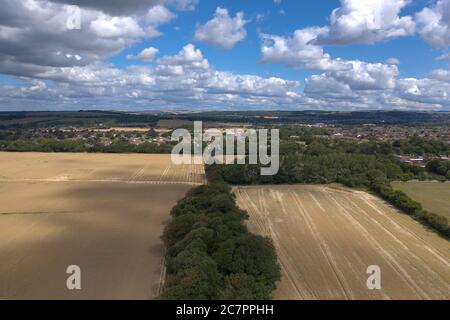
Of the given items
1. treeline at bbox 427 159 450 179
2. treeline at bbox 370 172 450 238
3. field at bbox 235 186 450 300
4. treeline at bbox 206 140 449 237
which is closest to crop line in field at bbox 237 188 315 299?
field at bbox 235 186 450 300

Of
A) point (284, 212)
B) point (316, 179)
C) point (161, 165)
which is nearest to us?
point (284, 212)

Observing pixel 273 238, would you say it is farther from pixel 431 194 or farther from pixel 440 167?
pixel 440 167

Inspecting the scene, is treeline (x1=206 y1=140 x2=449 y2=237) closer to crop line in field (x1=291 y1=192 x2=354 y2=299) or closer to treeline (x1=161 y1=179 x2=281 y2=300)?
crop line in field (x1=291 y1=192 x2=354 y2=299)
